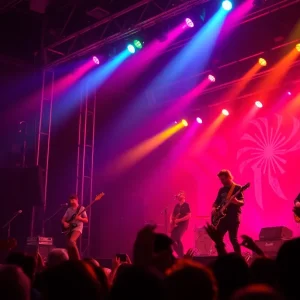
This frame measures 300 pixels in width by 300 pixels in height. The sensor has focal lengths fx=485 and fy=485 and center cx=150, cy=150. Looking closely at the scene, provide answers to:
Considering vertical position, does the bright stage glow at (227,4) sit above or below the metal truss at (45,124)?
above

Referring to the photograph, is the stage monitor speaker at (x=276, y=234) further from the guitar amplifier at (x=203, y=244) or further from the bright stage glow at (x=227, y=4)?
the bright stage glow at (x=227, y=4)

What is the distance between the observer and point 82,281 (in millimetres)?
1751

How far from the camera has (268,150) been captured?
43.7 feet

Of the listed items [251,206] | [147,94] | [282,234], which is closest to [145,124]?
[147,94]

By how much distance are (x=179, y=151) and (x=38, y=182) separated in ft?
19.1

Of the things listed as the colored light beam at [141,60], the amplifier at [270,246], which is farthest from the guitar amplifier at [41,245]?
the colored light beam at [141,60]

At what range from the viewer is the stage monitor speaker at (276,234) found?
10289 mm

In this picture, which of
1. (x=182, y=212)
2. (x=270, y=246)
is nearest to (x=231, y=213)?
(x=270, y=246)

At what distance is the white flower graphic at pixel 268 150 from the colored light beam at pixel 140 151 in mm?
2549

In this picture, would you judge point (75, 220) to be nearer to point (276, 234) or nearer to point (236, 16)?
point (276, 234)

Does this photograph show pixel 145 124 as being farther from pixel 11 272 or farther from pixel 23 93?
pixel 11 272

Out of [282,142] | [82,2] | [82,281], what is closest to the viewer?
[82,281]

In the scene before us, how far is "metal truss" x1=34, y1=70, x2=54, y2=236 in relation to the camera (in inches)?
468

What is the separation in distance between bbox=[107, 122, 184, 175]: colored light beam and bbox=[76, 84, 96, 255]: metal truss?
43.9 inches
